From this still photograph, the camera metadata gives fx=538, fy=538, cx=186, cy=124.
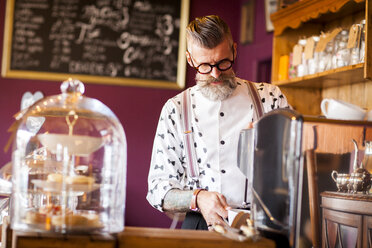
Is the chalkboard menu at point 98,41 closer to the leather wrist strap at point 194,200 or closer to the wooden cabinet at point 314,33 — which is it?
the wooden cabinet at point 314,33

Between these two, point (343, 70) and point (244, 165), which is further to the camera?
point (343, 70)

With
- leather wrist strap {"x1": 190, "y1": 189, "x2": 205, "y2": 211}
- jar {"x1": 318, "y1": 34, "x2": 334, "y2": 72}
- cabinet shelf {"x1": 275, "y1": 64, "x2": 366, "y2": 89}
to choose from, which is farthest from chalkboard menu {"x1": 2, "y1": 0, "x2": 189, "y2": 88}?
leather wrist strap {"x1": 190, "y1": 189, "x2": 205, "y2": 211}

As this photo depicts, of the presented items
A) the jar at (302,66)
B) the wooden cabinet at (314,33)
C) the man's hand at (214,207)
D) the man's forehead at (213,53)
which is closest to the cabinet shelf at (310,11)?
the wooden cabinet at (314,33)

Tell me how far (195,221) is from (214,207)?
42 centimetres

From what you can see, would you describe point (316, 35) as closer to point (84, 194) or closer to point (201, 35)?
point (201, 35)

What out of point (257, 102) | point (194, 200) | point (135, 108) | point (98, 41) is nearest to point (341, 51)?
point (257, 102)

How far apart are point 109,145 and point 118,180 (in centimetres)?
9

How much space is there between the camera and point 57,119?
1.31m

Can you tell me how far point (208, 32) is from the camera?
1856 millimetres

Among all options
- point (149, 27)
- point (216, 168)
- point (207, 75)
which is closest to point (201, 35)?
point (207, 75)

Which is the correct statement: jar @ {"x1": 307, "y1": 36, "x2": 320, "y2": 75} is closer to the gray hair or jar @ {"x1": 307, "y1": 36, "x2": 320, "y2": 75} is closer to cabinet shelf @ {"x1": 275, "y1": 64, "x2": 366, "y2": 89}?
cabinet shelf @ {"x1": 275, "y1": 64, "x2": 366, "y2": 89}

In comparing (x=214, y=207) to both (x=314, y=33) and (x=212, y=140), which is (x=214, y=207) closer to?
(x=212, y=140)

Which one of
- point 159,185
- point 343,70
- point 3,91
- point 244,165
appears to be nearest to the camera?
point 244,165

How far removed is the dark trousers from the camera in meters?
1.93
